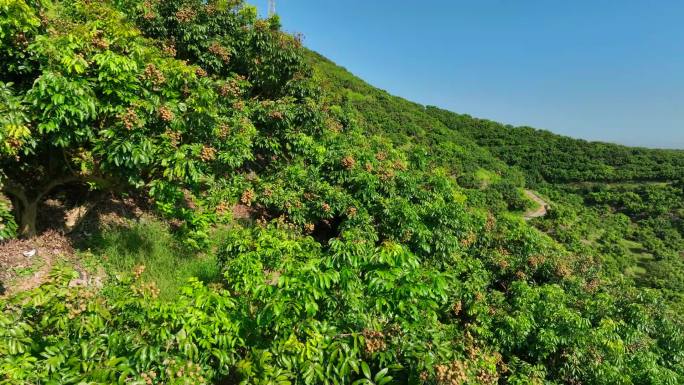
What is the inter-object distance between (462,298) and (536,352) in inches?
72.4

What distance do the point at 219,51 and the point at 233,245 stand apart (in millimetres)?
6066

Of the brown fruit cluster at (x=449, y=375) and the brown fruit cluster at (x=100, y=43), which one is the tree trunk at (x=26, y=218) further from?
the brown fruit cluster at (x=449, y=375)

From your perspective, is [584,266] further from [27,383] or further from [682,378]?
[27,383]

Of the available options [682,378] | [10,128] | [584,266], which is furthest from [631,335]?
[10,128]

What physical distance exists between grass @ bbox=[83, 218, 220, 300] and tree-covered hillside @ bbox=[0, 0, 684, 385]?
1.4 inches

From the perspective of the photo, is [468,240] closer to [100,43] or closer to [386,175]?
[386,175]

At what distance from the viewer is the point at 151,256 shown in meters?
6.31

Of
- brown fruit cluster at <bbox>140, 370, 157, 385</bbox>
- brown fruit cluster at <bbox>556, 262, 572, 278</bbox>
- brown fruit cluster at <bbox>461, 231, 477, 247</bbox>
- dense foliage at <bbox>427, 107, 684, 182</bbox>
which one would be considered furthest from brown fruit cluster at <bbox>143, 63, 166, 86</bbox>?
dense foliage at <bbox>427, 107, 684, 182</bbox>

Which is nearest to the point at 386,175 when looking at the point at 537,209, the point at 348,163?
the point at 348,163

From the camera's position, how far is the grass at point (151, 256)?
5875mm

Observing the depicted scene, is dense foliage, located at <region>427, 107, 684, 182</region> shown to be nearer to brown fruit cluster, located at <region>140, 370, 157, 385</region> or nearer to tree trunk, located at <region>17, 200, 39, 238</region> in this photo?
tree trunk, located at <region>17, 200, 39, 238</region>

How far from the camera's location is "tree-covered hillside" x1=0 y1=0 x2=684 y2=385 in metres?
2.78

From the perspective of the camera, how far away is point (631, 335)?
813 cm

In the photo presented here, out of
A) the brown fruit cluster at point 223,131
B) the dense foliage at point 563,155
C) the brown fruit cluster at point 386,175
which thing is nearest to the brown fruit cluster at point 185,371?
the brown fruit cluster at point 223,131
